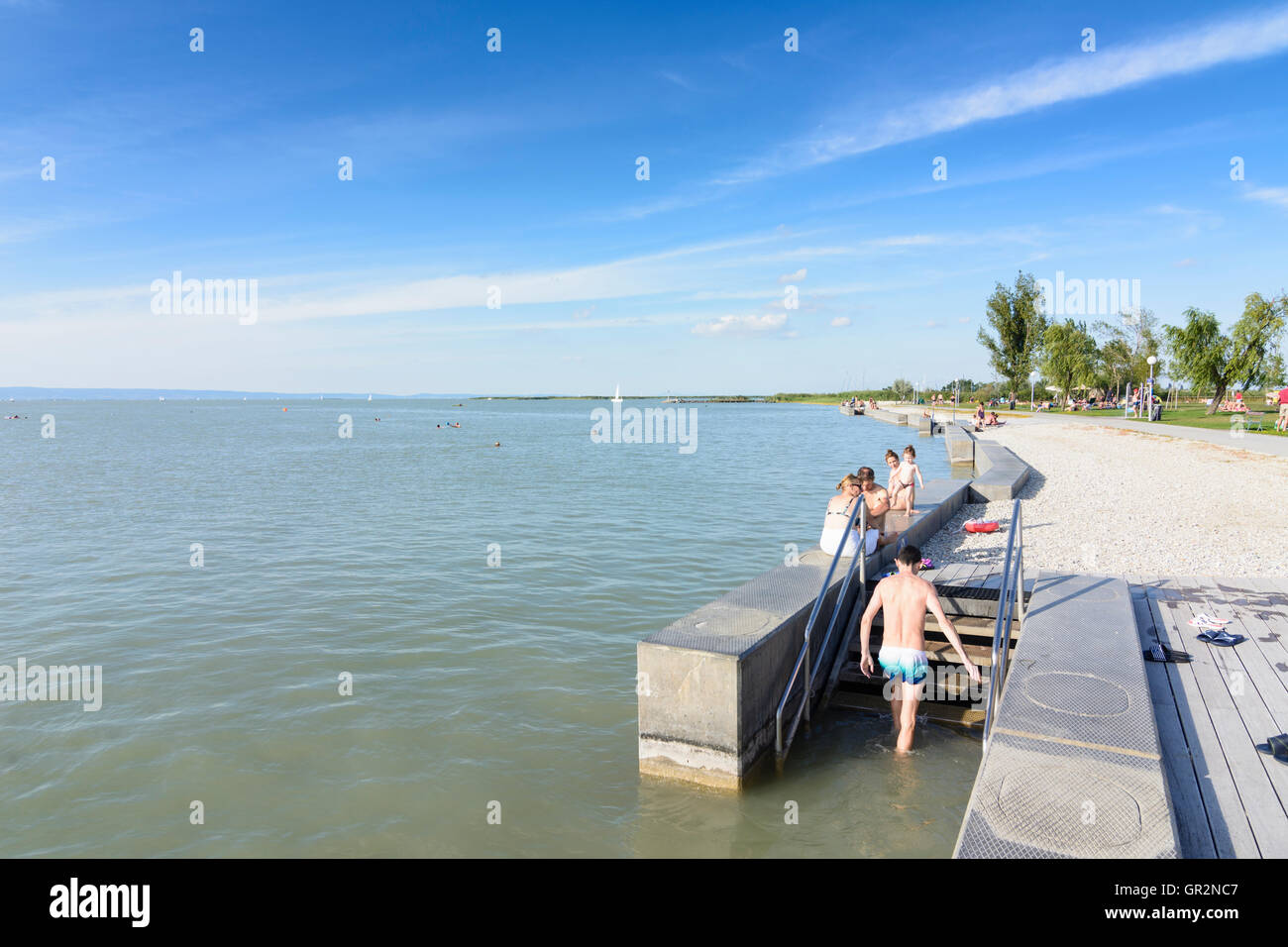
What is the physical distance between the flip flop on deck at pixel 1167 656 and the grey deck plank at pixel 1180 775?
0.10 m

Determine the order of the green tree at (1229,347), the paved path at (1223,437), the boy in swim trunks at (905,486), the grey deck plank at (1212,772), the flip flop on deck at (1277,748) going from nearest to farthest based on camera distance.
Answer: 1. the grey deck plank at (1212,772)
2. the flip flop on deck at (1277,748)
3. the boy in swim trunks at (905,486)
4. the paved path at (1223,437)
5. the green tree at (1229,347)

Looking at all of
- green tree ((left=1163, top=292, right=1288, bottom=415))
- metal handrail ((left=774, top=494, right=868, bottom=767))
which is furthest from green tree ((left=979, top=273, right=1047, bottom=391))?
metal handrail ((left=774, top=494, right=868, bottom=767))

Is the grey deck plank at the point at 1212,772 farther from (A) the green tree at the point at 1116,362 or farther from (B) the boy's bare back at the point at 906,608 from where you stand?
(A) the green tree at the point at 1116,362

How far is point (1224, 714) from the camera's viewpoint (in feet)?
17.8

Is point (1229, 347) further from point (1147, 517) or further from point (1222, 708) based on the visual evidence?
point (1222, 708)

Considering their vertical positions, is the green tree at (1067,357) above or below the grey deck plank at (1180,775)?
above

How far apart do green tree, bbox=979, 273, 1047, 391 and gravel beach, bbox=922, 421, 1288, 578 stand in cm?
5736

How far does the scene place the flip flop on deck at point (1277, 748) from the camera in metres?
4.77

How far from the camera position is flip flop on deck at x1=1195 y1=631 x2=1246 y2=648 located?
6758mm

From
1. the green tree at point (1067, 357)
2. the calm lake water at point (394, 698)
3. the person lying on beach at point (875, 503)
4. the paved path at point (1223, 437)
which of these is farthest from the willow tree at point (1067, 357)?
the person lying on beach at point (875, 503)

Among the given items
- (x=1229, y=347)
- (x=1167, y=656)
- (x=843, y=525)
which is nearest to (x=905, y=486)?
(x=843, y=525)

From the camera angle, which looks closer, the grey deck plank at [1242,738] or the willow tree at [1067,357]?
the grey deck plank at [1242,738]

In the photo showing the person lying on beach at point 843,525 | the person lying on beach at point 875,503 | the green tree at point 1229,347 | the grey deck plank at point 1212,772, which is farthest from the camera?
the green tree at point 1229,347
